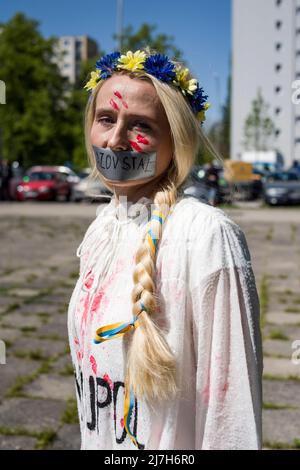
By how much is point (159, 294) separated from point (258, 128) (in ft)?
195

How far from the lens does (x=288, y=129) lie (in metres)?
74.1

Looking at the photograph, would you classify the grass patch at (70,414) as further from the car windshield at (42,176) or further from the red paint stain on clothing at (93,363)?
the car windshield at (42,176)

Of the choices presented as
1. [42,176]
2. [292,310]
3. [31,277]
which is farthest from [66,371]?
[42,176]

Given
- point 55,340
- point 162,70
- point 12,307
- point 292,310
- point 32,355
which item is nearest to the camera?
point 162,70

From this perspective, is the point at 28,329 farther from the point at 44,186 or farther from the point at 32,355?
the point at 44,186

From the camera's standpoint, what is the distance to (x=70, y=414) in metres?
3.91

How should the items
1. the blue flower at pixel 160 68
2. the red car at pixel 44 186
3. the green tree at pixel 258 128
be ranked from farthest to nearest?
the green tree at pixel 258 128 < the red car at pixel 44 186 < the blue flower at pixel 160 68

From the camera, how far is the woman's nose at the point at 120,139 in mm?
1582

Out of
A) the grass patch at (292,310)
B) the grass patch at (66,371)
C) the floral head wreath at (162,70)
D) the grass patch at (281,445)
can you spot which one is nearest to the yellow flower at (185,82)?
the floral head wreath at (162,70)

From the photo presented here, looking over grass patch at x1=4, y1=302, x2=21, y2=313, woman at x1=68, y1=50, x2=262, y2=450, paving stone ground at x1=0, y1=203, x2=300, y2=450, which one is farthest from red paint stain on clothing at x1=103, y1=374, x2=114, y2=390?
grass patch at x1=4, y1=302, x2=21, y2=313

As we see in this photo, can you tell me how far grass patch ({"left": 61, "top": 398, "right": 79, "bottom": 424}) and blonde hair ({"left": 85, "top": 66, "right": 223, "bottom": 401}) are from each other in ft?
7.94

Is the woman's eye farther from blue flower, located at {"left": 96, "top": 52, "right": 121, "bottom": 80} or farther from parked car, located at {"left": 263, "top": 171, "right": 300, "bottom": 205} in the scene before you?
parked car, located at {"left": 263, "top": 171, "right": 300, "bottom": 205}

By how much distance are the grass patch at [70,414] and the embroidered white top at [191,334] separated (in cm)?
226
